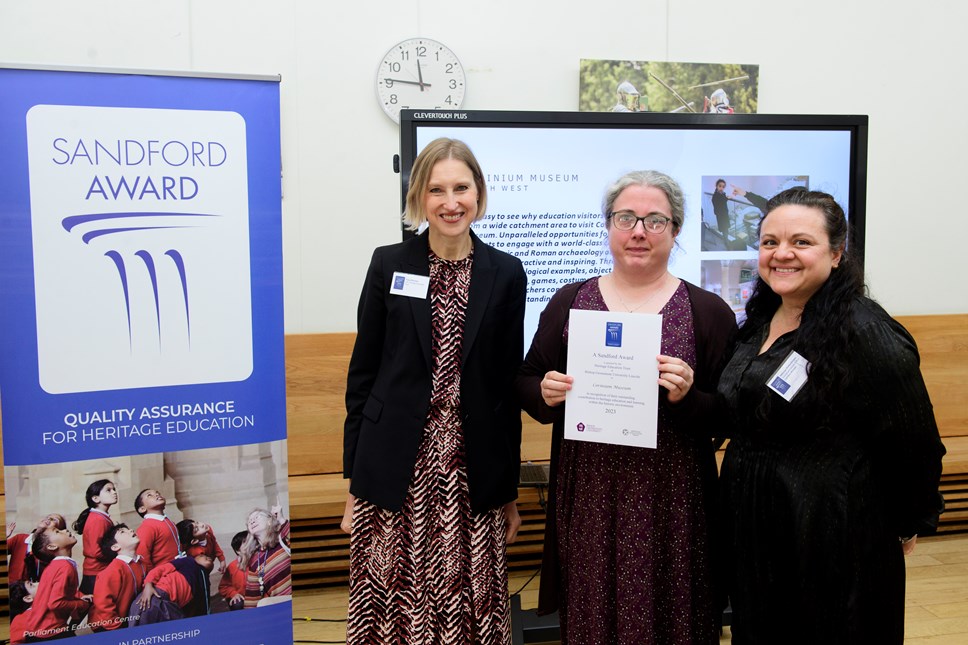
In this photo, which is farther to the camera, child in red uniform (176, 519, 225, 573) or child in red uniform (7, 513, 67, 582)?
child in red uniform (176, 519, 225, 573)

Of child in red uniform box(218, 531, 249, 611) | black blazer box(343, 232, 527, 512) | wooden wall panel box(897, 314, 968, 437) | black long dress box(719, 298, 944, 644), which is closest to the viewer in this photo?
black long dress box(719, 298, 944, 644)

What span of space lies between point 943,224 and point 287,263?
3.90 m

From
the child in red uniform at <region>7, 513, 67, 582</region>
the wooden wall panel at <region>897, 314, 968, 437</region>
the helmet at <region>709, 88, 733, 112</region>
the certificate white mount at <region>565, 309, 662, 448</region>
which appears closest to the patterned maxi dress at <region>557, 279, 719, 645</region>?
the certificate white mount at <region>565, 309, 662, 448</region>

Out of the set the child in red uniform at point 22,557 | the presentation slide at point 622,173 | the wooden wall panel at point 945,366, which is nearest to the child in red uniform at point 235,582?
the child in red uniform at point 22,557

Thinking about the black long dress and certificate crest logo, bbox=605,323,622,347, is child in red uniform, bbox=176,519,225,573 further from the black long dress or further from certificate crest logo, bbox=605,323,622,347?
the black long dress

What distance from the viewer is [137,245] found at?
2115 mm

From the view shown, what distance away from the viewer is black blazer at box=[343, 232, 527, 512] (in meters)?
1.89

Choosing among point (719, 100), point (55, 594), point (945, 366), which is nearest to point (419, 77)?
point (719, 100)

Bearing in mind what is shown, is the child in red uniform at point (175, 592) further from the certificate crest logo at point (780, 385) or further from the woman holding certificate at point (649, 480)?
the certificate crest logo at point (780, 385)

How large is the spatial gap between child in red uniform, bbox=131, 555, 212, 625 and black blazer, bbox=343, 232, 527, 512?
2.30ft

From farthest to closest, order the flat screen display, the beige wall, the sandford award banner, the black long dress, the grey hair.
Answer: the beige wall < the flat screen display < the sandford award banner < the grey hair < the black long dress

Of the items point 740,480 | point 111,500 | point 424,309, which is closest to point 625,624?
point 740,480

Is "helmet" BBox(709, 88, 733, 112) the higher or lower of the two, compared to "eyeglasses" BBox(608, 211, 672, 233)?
higher

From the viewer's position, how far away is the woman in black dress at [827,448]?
151cm
